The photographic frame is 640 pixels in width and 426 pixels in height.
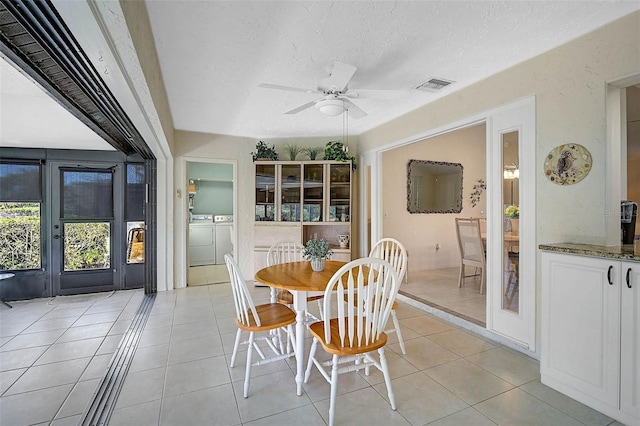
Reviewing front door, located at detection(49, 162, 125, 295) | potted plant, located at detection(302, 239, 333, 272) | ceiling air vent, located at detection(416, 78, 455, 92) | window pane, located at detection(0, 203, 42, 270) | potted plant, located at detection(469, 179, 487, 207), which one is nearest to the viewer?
potted plant, located at detection(302, 239, 333, 272)

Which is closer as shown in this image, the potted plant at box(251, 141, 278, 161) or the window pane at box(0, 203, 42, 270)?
the window pane at box(0, 203, 42, 270)

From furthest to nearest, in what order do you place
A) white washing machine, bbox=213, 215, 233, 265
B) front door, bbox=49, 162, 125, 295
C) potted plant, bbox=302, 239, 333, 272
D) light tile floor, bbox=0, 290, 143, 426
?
white washing machine, bbox=213, 215, 233, 265 < front door, bbox=49, 162, 125, 295 < potted plant, bbox=302, 239, 333, 272 < light tile floor, bbox=0, 290, 143, 426

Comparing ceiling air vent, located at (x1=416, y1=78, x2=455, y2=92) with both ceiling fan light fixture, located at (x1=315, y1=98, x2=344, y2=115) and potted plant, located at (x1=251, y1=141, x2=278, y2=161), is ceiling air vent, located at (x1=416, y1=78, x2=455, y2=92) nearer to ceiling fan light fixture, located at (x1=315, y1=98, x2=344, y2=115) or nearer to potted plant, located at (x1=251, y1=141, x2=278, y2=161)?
ceiling fan light fixture, located at (x1=315, y1=98, x2=344, y2=115)

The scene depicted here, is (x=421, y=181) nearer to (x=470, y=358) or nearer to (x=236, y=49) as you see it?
(x=470, y=358)

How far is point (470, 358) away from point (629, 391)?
0.95 metres

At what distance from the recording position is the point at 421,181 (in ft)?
17.7

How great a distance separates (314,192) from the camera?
4754 millimetres

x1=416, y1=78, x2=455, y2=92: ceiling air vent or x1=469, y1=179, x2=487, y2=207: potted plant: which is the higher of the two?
x1=416, y1=78, x2=455, y2=92: ceiling air vent

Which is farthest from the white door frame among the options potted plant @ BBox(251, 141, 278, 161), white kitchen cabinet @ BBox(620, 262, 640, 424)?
potted plant @ BBox(251, 141, 278, 161)

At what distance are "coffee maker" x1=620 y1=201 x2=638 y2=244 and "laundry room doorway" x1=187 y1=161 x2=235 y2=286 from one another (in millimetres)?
5349

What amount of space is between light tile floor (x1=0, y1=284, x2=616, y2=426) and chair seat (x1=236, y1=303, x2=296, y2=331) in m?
0.43

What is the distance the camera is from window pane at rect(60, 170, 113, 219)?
426 cm

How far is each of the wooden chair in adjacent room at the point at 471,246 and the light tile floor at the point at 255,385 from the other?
148cm

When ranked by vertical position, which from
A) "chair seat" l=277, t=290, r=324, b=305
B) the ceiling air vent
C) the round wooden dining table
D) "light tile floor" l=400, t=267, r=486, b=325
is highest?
the ceiling air vent
